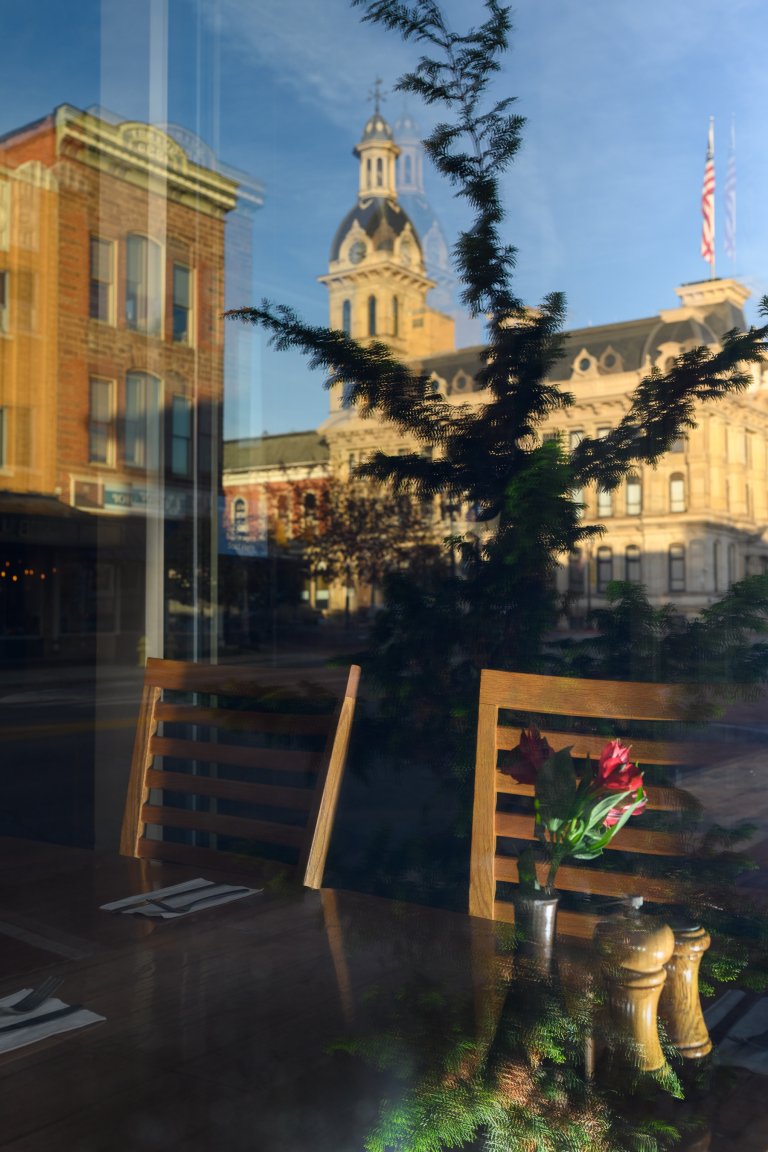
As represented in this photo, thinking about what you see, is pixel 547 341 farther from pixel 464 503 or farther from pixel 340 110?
pixel 340 110

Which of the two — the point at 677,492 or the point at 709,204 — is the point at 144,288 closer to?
the point at 709,204

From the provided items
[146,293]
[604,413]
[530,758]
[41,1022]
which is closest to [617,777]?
[530,758]

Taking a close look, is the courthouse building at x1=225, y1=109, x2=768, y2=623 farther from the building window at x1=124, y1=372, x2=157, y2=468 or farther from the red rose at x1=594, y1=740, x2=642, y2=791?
the red rose at x1=594, y1=740, x2=642, y2=791

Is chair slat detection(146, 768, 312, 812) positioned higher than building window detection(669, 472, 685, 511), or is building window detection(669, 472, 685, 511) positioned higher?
building window detection(669, 472, 685, 511)

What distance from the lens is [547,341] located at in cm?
222

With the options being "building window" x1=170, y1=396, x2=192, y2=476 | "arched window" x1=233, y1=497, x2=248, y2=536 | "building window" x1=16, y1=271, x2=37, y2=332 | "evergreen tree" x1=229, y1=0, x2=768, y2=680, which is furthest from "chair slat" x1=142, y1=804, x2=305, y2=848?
"building window" x1=16, y1=271, x2=37, y2=332

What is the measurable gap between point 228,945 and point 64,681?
94.0 inches

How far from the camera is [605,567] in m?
2.07

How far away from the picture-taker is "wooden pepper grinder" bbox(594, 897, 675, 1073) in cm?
77

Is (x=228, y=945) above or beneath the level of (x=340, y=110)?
beneath

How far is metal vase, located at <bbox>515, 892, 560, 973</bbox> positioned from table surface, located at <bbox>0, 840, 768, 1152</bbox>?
6cm

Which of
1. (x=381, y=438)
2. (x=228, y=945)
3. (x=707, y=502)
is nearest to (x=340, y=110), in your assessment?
(x=381, y=438)

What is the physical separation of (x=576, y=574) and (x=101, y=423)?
1.88 meters

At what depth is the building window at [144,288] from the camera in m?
3.30
